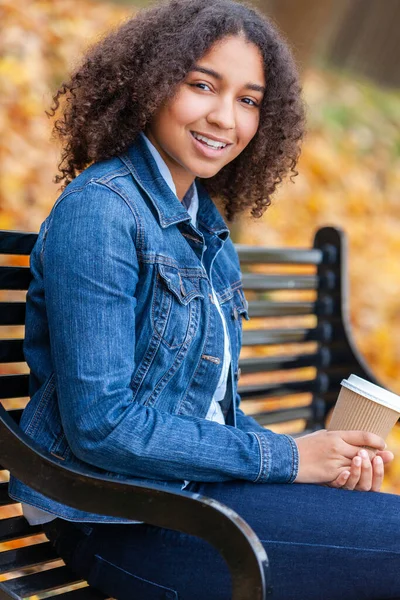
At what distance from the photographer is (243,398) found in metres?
3.10

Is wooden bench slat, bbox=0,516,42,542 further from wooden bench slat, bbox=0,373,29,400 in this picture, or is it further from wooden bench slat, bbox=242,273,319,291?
wooden bench slat, bbox=242,273,319,291

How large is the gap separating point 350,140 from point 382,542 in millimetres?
6127

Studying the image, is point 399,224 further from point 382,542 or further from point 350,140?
point 382,542

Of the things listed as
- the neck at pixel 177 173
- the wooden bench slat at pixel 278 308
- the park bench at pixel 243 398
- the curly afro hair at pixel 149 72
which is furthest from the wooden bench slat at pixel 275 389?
the curly afro hair at pixel 149 72

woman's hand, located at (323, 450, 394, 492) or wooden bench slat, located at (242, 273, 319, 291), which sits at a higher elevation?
wooden bench slat, located at (242, 273, 319, 291)

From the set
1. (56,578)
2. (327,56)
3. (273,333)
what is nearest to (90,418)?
(56,578)

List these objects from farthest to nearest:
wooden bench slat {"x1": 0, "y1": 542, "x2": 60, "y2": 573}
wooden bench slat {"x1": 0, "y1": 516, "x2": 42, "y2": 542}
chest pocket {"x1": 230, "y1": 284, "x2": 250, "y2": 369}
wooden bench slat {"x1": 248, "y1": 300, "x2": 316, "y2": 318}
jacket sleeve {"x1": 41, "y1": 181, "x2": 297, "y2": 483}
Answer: wooden bench slat {"x1": 248, "y1": 300, "x2": 316, "y2": 318} → chest pocket {"x1": 230, "y1": 284, "x2": 250, "y2": 369} → wooden bench slat {"x1": 0, "y1": 516, "x2": 42, "y2": 542} → wooden bench slat {"x1": 0, "y1": 542, "x2": 60, "y2": 573} → jacket sleeve {"x1": 41, "y1": 181, "x2": 297, "y2": 483}

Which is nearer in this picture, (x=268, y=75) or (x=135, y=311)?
(x=135, y=311)

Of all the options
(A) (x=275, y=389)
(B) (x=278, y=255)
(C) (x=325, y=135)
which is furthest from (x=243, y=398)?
(C) (x=325, y=135)

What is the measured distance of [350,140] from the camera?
7.64 m

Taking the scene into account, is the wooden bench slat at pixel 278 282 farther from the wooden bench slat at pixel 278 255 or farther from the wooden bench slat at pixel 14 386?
the wooden bench slat at pixel 14 386

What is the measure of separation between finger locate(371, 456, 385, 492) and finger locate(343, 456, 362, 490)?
0.05m

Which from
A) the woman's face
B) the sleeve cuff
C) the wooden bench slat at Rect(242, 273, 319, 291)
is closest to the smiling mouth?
the woman's face

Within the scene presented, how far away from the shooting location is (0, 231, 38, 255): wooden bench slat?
222 centimetres
